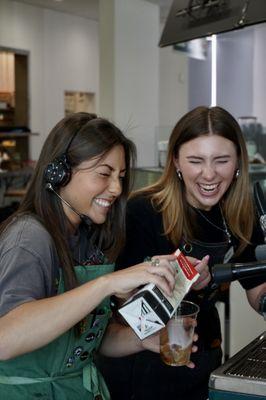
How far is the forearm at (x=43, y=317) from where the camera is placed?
3.52 ft

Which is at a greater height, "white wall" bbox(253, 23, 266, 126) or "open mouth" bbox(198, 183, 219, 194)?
"white wall" bbox(253, 23, 266, 126)

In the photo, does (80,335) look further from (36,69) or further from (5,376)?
(36,69)

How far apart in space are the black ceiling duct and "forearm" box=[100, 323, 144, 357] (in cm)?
189

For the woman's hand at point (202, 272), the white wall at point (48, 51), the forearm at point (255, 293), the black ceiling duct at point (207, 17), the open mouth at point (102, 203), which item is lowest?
the forearm at point (255, 293)

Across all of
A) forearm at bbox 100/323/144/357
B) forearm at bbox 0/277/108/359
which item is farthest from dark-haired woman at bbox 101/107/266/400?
forearm at bbox 0/277/108/359

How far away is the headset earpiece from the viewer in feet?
4.15

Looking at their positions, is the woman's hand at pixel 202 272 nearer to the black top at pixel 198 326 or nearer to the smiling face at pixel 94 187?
the black top at pixel 198 326

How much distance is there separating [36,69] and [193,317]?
6967 millimetres

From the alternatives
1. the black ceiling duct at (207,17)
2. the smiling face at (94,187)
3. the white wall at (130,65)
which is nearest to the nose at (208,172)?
the smiling face at (94,187)

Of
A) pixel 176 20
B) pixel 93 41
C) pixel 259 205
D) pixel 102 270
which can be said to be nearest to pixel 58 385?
pixel 102 270

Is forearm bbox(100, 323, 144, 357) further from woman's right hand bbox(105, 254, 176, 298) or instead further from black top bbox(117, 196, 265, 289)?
woman's right hand bbox(105, 254, 176, 298)

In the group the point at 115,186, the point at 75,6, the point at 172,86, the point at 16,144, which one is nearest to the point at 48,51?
the point at 75,6

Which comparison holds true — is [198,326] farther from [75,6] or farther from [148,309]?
[75,6]

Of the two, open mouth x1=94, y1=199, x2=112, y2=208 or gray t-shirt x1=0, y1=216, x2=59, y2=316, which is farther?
open mouth x1=94, y1=199, x2=112, y2=208
